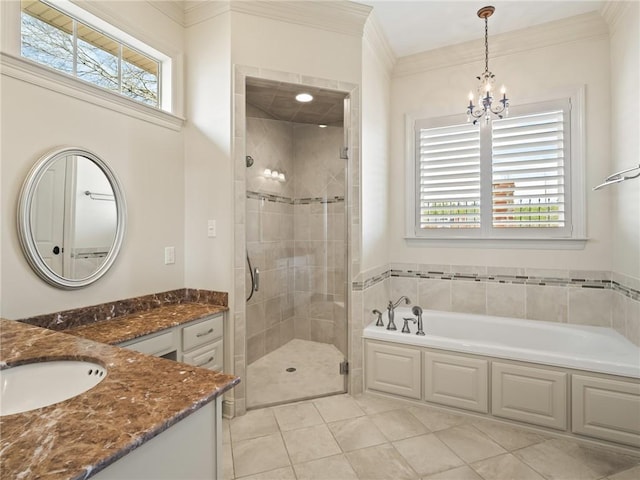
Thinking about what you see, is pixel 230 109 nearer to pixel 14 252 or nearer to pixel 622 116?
pixel 14 252

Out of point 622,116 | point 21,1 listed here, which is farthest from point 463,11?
point 21,1

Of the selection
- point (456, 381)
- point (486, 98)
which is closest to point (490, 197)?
point (486, 98)

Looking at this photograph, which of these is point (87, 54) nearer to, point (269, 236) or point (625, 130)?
point (269, 236)

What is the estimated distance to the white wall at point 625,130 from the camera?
2266mm

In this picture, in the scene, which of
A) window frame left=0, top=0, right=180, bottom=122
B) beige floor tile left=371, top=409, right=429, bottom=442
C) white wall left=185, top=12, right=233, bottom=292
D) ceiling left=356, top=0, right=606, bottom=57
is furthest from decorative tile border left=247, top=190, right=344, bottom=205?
beige floor tile left=371, top=409, right=429, bottom=442

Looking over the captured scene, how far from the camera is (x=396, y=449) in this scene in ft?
6.64

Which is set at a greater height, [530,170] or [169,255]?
[530,170]

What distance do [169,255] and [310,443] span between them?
1.62 metres

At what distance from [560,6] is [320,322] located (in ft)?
11.6

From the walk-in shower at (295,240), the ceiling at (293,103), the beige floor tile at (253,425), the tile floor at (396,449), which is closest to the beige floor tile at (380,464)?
the tile floor at (396,449)

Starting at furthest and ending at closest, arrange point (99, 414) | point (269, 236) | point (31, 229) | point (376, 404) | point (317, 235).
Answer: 1. point (317, 235)
2. point (269, 236)
3. point (376, 404)
4. point (31, 229)
5. point (99, 414)

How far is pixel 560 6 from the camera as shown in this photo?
2.61 meters

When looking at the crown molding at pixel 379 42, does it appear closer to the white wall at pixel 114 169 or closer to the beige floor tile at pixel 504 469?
the white wall at pixel 114 169

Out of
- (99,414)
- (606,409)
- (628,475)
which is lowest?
(628,475)
